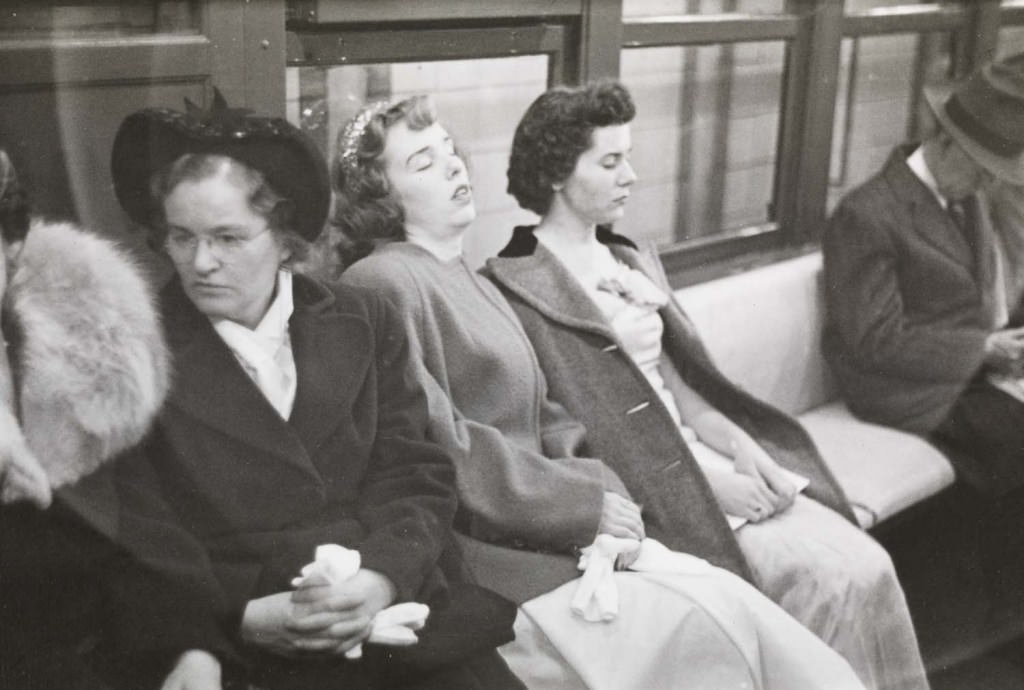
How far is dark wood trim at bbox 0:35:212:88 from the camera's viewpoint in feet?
5.17

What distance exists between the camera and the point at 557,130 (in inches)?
89.1

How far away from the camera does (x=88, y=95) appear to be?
163 cm

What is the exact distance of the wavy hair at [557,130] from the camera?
2.26 metres

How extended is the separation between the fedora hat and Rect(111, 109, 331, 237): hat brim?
5.48 feet

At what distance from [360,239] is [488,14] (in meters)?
0.48

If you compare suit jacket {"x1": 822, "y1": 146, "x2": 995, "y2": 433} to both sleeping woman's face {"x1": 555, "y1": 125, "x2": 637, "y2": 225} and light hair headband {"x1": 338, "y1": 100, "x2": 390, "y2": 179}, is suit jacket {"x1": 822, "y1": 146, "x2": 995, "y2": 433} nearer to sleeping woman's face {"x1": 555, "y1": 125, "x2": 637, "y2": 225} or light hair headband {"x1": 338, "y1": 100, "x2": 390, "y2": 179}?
sleeping woman's face {"x1": 555, "y1": 125, "x2": 637, "y2": 225}

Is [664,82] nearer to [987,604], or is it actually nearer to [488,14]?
[488,14]

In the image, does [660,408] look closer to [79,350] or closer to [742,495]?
[742,495]

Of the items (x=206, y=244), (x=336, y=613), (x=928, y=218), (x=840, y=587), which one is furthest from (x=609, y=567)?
(x=928, y=218)

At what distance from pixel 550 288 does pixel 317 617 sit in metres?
0.85

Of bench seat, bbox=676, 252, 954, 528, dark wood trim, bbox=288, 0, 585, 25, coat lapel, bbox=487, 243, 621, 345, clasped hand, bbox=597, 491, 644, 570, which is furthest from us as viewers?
bench seat, bbox=676, 252, 954, 528

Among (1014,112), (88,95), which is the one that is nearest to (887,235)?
(1014,112)

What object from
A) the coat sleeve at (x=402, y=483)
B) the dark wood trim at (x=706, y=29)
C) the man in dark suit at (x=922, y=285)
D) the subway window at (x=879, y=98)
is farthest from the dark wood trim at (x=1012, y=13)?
the coat sleeve at (x=402, y=483)

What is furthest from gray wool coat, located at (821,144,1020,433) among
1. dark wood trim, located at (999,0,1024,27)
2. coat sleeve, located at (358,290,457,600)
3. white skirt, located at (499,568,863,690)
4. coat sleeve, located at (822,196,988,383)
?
coat sleeve, located at (358,290,457,600)
